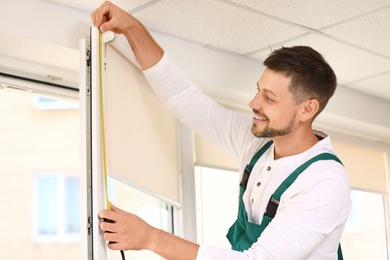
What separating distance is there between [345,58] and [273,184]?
3.77ft

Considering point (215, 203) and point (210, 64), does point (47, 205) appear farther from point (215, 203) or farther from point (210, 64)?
point (210, 64)

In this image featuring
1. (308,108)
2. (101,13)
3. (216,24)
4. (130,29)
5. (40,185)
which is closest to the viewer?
(101,13)

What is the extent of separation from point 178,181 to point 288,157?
72 cm

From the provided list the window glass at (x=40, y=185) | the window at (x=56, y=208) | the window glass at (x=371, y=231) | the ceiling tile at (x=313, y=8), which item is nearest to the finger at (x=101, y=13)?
the ceiling tile at (x=313, y=8)

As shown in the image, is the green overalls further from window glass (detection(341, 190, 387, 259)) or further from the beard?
window glass (detection(341, 190, 387, 259))

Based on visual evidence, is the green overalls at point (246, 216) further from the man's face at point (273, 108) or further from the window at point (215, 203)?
the window at point (215, 203)

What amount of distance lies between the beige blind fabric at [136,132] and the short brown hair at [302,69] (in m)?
0.48

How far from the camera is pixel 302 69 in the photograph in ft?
8.09

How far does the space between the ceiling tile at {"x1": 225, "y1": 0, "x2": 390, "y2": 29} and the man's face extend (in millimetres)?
311

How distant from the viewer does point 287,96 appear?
2455mm

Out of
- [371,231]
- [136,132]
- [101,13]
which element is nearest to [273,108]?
[136,132]

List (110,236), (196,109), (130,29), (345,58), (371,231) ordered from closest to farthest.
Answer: (110,236) < (130,29) < (196,109) < (345,58) < (371,231)

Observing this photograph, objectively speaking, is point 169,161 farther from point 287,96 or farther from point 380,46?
point 380,46

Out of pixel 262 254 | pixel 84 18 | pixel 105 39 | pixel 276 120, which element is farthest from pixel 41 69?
pixel 262 254
